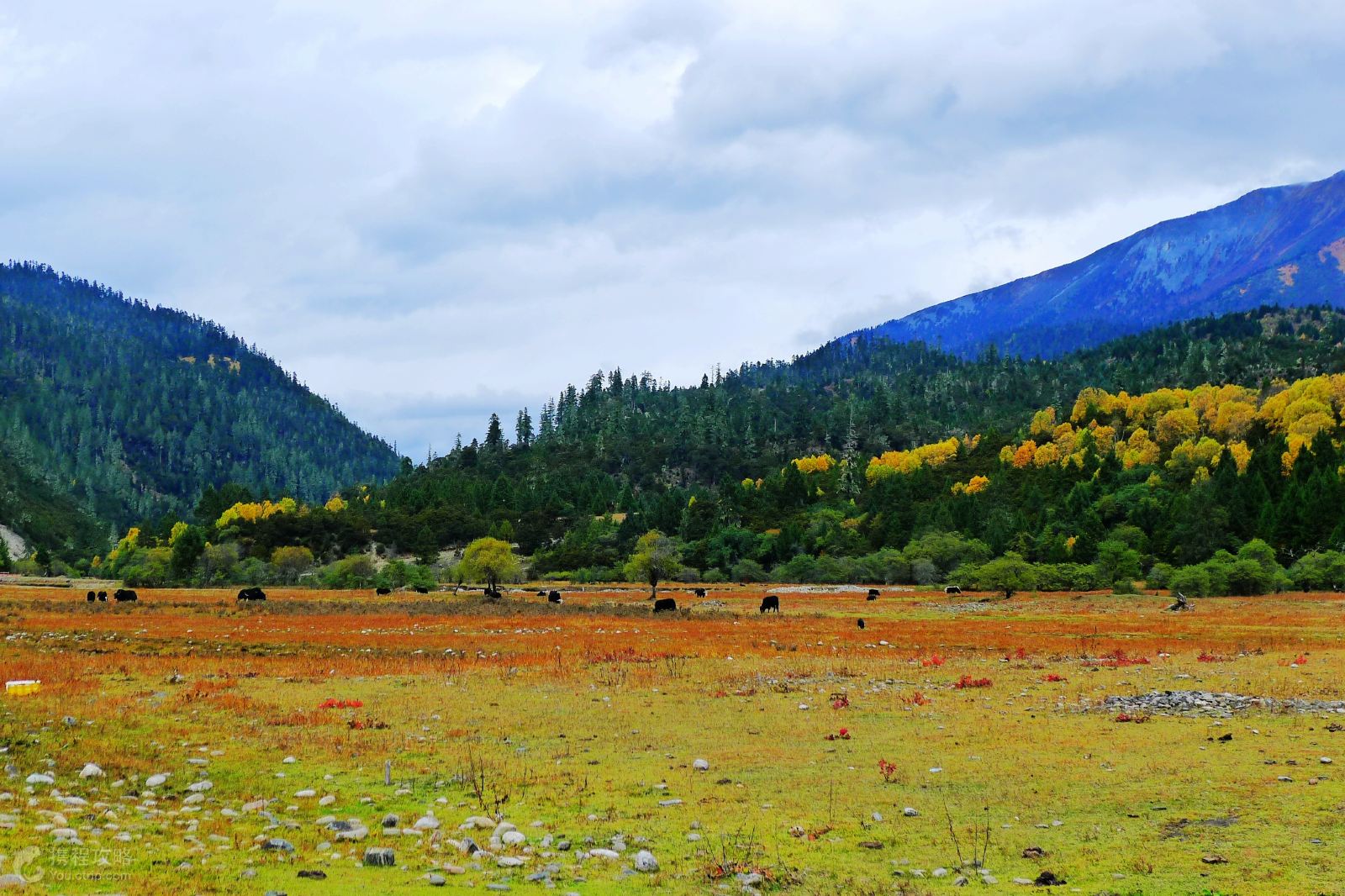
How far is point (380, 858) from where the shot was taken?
1032 cm

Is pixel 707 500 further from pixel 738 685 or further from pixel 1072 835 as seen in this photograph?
pixel 1072 835

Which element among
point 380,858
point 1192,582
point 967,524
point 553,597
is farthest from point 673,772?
point 967,524

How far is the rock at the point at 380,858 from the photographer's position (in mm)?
10305

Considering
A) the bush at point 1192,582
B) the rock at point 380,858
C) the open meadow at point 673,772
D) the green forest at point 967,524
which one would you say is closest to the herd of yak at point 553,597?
the green forest at point 967,524

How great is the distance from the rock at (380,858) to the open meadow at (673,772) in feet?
0.20

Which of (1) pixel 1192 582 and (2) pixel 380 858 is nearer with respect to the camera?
(2) pixel 380 858

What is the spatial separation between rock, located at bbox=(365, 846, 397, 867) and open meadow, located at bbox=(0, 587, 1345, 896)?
0.20 ft

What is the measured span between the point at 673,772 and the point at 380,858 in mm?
6241

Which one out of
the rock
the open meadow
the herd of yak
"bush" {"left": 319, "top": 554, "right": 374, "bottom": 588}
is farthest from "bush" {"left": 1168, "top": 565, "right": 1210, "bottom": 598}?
"bush" {"left": 319, "top": 554, "right": 374, "bottom": 588}

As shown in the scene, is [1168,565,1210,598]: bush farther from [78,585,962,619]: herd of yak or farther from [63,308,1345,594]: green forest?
[78,585,962,619]: herd of yak

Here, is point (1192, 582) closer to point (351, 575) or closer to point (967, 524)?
point (967, 524)

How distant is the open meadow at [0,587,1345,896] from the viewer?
10.2 meters

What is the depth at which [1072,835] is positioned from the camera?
11.6 meters

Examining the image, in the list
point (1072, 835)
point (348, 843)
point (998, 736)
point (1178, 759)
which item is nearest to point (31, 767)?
point (348, 843)
